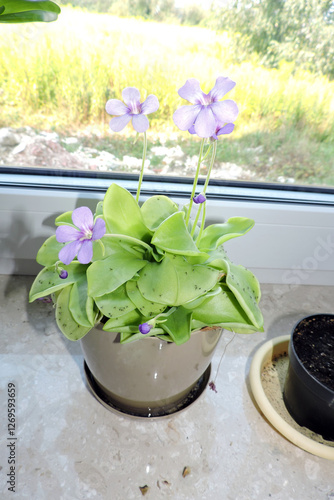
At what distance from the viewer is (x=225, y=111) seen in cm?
44

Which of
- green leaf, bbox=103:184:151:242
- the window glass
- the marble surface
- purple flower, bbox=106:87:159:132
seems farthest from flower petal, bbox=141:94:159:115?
the marble surface

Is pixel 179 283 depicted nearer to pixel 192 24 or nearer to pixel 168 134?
pixel 168 134

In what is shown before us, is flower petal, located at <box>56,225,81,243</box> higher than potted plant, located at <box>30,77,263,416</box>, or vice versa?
flower petal, located at <box>56,225,81,243</box>

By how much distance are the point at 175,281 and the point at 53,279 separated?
185 millimetres

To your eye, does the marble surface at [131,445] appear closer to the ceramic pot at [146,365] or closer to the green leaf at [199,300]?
the ceramic pot at [146,365]

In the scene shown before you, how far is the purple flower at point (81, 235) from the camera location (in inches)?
17.5

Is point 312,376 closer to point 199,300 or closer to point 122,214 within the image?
point 199,300

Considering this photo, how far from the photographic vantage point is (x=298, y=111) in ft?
3.01

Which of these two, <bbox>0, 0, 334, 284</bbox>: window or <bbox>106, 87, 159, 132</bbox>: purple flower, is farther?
<bbox>0, 0, 334, 284</bbox>: window

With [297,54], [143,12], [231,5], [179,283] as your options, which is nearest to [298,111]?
[297,54]

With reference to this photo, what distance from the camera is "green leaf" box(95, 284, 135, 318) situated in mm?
529

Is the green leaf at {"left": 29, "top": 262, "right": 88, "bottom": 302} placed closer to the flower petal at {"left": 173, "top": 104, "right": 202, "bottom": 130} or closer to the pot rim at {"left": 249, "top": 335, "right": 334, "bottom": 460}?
the flower petal at {"left": 173, "top": 104, "right": 202, "bottom": 130}

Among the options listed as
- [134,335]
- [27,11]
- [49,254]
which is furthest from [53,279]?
[27,11]

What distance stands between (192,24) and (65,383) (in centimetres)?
76
